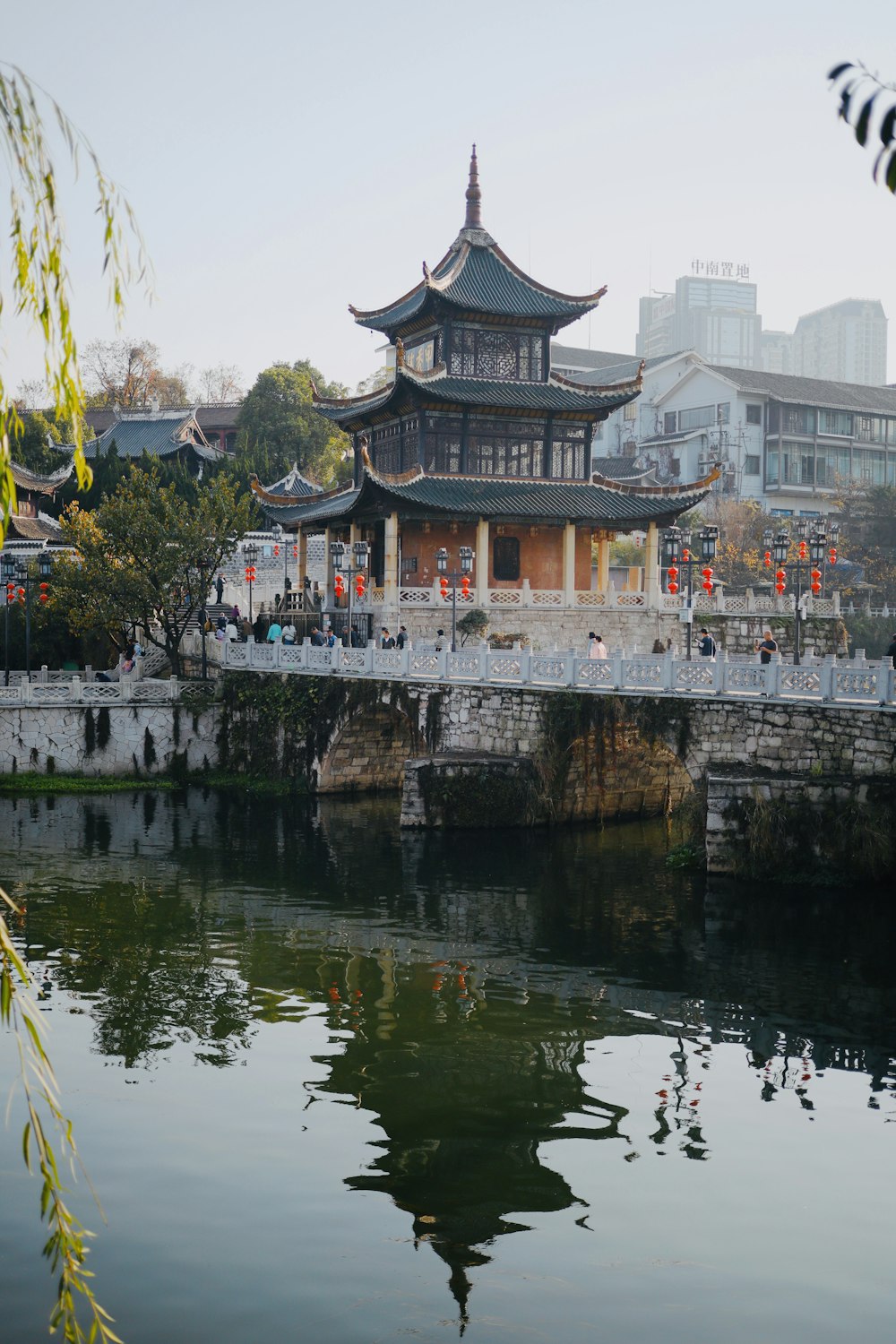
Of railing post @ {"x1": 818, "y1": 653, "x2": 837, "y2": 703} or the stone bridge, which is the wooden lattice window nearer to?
the stone bridge

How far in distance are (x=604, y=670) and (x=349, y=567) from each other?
11.5 meters

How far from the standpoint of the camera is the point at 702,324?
15925 cm

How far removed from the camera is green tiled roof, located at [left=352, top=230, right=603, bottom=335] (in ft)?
131

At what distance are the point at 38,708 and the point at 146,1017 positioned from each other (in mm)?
19456

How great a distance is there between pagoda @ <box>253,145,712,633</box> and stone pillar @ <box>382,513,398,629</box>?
0.04 metres

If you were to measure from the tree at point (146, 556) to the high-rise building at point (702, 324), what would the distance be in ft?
407

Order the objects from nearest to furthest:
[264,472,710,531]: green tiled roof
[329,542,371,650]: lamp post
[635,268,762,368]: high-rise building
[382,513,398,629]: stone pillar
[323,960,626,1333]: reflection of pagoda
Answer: [323,960,626,1333]: reflection of pagoda, [329,542,371,650]: lamp post, [382,513,398,629]: stone pillar, [264,472,710,531]: green tiled roof, [635,268,762,368]: high-rise building

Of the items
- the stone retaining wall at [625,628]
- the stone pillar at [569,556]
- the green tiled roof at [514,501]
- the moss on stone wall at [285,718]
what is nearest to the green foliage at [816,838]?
the moss on stone wall at [285,718]

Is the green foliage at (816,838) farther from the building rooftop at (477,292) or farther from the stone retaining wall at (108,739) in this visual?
the building rooftop at (477,292)

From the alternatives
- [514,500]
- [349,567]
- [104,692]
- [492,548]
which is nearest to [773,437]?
[492,548]

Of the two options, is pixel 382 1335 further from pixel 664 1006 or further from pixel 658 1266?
pixel 664 1006

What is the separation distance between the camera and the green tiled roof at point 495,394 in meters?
38.0

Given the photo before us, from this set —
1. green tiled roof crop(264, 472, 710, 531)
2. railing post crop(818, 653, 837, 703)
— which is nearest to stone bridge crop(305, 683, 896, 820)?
railing post crop(818, 653, 837, 703)

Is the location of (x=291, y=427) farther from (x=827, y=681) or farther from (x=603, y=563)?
(x=827, y=681)
